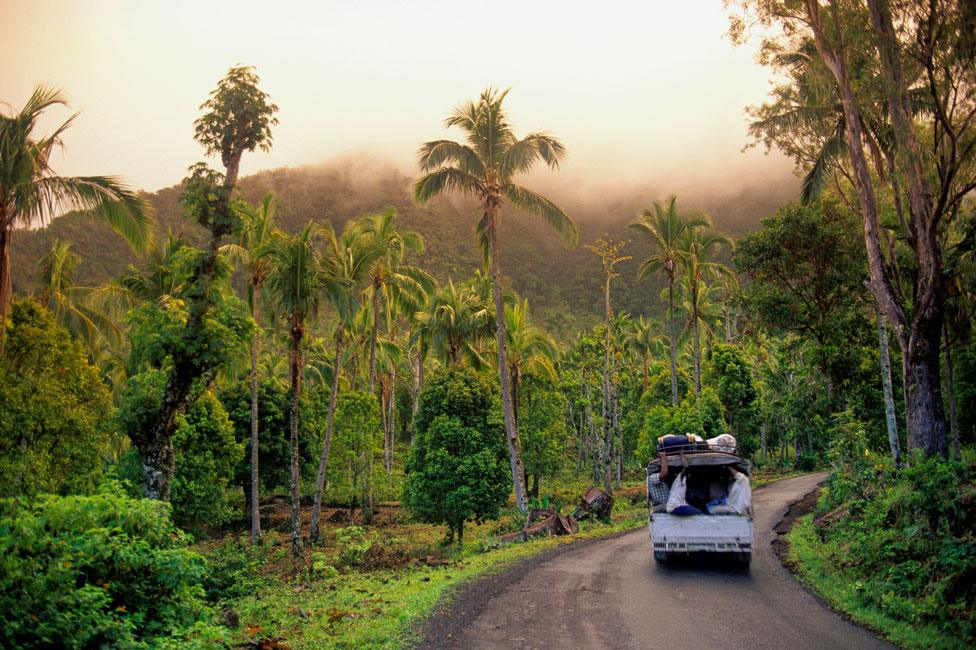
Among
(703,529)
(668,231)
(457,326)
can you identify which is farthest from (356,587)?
(668,231)

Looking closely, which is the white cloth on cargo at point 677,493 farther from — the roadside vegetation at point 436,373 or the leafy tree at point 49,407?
the leafy tree at point 49,407

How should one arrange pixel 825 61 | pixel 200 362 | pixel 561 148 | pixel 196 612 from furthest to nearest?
1. pixel 561 148
2. pixel 825 61
3. pixel 200 362
4. pixel 196 612

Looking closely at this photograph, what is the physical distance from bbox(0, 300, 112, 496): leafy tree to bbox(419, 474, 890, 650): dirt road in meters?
10.4

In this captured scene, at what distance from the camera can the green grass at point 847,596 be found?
24.7 ft

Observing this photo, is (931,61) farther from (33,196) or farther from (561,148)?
(33,196)

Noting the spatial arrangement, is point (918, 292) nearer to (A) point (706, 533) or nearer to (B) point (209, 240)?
(A) point (706, 533)

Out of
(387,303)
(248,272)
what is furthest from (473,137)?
(387,303)

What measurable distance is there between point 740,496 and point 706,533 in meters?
1.02

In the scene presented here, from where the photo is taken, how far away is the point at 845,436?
15.8m

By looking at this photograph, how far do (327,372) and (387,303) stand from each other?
73.7ft

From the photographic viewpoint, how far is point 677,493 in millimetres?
12289

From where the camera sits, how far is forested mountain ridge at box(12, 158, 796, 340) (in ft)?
290

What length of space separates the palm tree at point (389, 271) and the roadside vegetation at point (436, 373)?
0.18m

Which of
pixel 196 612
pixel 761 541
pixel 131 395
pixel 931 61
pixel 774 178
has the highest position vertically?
pixel 774 178
